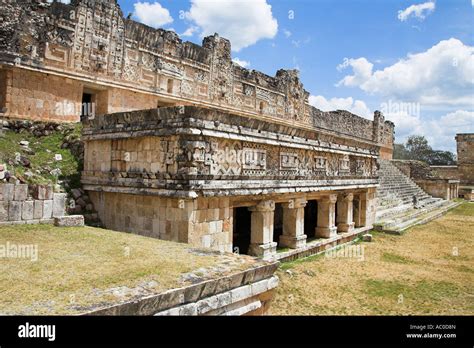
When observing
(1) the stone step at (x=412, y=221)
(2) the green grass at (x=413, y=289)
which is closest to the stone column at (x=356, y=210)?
(1) the stone step at (x=412, y=221)

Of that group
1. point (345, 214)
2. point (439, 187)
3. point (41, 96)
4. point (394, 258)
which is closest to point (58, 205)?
point (41, 96)

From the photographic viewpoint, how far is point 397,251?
12.1m

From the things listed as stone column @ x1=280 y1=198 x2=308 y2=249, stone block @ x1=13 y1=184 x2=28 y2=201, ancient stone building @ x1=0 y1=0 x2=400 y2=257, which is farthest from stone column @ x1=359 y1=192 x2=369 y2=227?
stone block @ x1=13 y1=184 x2=28 y2=201

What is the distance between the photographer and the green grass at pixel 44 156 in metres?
8.03

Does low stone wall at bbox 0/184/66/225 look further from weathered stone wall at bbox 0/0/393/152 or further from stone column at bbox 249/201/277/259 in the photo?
weathered stone wall at bbox 0/0/393/152

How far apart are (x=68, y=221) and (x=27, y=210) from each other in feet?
2.42

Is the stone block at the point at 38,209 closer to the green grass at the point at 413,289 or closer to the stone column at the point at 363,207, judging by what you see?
the green grass at the point at 413,289

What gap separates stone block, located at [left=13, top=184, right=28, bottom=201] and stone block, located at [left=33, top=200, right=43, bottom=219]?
231 millimetres

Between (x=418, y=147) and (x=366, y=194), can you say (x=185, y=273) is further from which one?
(x=418, y=147)

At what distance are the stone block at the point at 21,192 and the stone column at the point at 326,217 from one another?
8.32 meters
